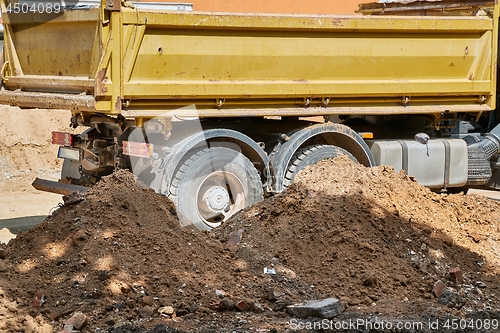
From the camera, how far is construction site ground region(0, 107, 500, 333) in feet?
17.1

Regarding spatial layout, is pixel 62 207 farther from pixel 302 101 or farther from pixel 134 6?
pixel 302 101

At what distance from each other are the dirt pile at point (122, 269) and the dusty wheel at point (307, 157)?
1.89m

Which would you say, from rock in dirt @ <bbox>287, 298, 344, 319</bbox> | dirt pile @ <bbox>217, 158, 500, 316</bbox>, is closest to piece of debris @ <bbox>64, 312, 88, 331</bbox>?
rock in dirt @ <bbox>287, 298, 344, 319</bbox>

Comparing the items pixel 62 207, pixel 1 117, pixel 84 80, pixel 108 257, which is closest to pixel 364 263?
pixel 108 257

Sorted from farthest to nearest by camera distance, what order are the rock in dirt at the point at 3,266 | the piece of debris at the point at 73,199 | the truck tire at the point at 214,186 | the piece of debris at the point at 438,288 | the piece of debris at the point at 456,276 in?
the truck tire at the point at 214,186
the piece of debris at the point at 73,199
the piece of debris at the point at 456,276
the piece of debris at the point at 438,288
the rock in dirt at the point at 3,266

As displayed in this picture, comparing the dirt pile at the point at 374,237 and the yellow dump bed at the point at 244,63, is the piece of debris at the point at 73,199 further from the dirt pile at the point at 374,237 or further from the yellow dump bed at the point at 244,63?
the dirt pile at the point at 374,237

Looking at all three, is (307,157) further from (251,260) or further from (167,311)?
(167,311)

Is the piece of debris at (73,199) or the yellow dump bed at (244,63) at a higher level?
the yellow dump bed at (244,63)

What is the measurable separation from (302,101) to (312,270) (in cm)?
248

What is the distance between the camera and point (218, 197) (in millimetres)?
7816

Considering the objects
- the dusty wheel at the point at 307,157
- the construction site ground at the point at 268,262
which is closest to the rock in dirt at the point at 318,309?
the construction site ground at the point at 268,262

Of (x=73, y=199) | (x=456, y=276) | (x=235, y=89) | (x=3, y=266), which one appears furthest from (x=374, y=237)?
(x=3, y=266)

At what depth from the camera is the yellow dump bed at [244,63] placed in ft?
23.6

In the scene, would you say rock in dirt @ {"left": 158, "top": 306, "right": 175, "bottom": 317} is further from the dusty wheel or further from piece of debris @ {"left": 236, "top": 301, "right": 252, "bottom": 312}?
the dusty wheel
